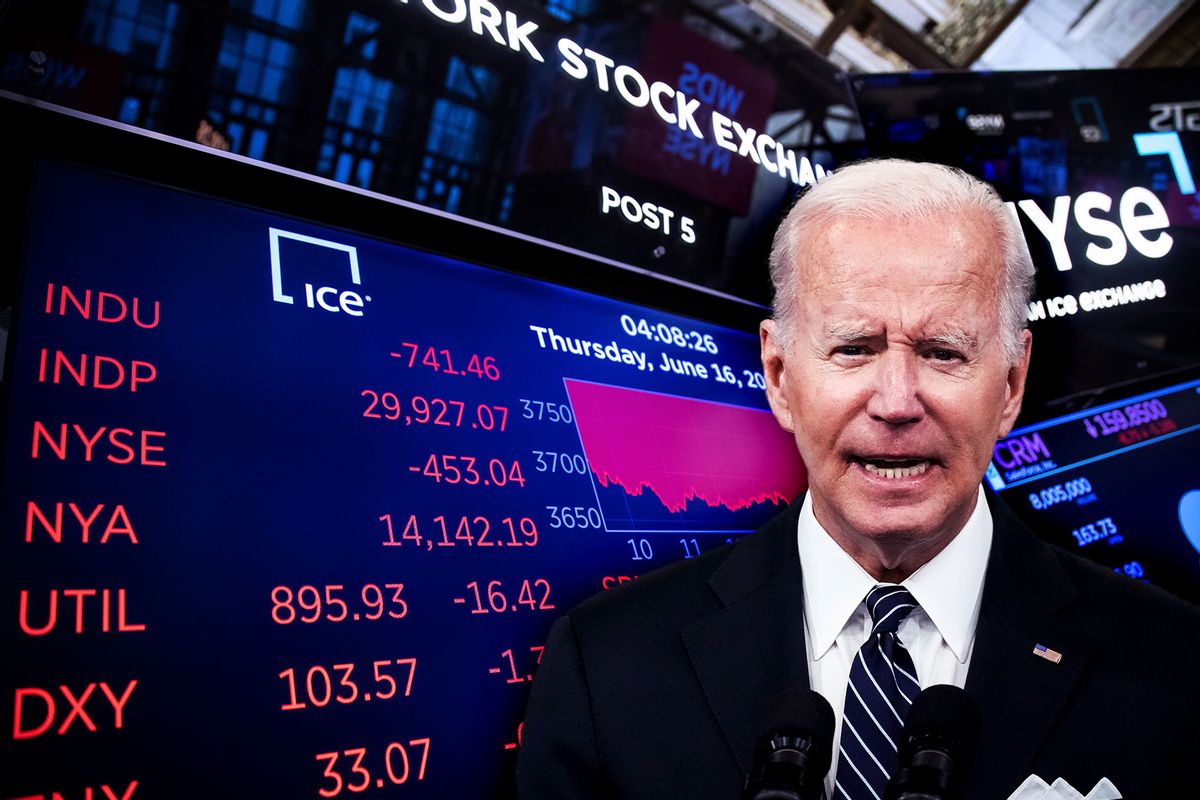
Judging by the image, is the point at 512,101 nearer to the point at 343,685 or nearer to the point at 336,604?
the point at 336,604

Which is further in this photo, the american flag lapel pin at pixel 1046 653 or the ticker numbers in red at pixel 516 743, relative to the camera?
the ticker numbers in red at pixel 516 743

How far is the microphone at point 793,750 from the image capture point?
2.98 ft

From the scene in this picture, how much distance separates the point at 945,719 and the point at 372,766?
94 cm

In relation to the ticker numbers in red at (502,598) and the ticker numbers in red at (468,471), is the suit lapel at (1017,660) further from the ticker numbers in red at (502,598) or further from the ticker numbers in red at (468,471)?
the ticker numbers in red at (468,471)

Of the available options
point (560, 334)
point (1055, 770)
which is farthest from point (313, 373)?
point (1055, 770)

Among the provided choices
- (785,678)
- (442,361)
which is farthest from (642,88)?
(785,678)

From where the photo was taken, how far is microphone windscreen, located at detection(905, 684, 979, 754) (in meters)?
0.98

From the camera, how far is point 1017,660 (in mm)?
1392

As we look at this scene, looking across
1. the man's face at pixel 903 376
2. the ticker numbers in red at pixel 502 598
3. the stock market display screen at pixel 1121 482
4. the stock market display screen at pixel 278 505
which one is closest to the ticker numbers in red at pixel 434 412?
the stock market display screen at pixel 278 505

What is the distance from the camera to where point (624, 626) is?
5.26ft

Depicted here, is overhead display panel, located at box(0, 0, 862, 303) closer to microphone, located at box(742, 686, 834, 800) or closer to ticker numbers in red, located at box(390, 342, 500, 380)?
ticker numbers in red, located at box(390, 342, 500, 380)

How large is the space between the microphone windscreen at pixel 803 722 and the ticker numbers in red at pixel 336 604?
802mm

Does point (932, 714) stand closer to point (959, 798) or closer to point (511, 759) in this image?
point (959, 798)

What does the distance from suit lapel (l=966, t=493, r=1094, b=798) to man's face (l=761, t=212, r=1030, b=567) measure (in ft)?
0.41
